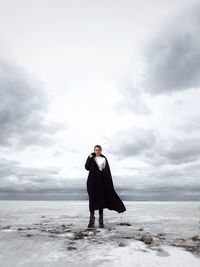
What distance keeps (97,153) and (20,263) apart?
248 inches

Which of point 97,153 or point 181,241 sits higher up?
point 97,153

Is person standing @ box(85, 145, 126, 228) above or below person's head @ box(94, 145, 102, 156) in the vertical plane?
below

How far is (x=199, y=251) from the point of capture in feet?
19.3

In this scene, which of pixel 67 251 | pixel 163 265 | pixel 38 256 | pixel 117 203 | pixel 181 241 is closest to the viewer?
pixel 163 265

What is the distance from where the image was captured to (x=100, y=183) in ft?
35.8

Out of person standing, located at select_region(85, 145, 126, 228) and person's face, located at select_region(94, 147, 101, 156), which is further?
person's face, located at select_region(94, 147, 101, 156)

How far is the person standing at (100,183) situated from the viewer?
10859mm

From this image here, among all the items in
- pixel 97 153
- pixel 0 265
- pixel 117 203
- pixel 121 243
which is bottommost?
pixel 0 265

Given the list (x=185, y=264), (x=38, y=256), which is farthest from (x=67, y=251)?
(x=185, y=264)

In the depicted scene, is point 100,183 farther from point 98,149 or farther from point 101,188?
point 98,149

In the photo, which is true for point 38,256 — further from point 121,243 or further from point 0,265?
point 121,243

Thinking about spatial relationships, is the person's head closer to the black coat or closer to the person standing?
the person standing

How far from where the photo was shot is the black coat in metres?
10.8

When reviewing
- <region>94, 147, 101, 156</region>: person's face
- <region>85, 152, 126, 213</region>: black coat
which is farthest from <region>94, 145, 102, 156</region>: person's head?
<region>85, 152, 126, 213</region>: black coat
